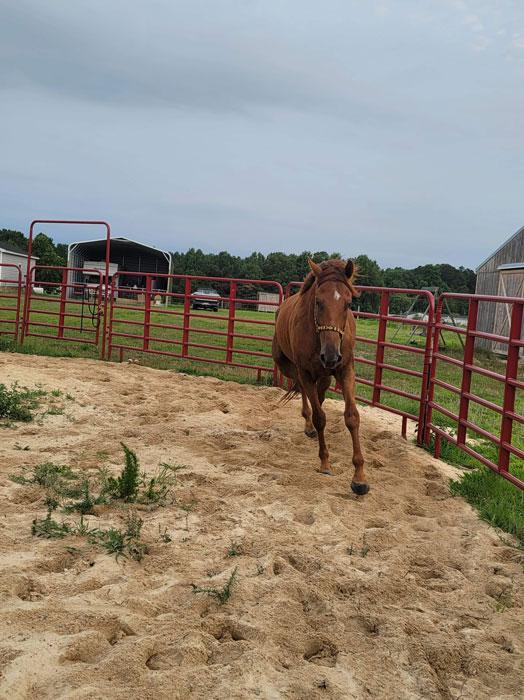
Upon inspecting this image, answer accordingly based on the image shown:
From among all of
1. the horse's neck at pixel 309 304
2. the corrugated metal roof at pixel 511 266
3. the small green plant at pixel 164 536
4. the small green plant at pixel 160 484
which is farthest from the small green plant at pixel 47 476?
the corrugated metal roof at pixel 511 266

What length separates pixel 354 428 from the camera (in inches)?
186

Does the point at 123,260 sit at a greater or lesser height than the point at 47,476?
greater

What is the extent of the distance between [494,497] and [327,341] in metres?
1.62

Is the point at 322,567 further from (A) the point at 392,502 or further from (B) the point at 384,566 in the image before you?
(A) the point at 392,502

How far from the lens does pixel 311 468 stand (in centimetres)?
497

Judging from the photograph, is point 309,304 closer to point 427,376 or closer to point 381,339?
point 427,376

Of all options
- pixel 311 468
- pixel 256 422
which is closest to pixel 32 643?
pixel 311 468

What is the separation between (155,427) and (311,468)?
1777mm

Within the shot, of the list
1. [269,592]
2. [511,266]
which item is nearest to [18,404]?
[269,592]

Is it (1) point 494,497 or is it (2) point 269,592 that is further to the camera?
(1) point 494,497

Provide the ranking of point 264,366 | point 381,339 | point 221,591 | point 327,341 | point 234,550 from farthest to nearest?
point 264,366
point 381,339
point 327,341
point 234,550
point 221,591

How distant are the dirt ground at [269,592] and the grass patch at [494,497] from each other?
0.12 m

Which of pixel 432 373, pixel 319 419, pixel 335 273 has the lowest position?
pixel 319 419

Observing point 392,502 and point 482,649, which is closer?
point 482,649
